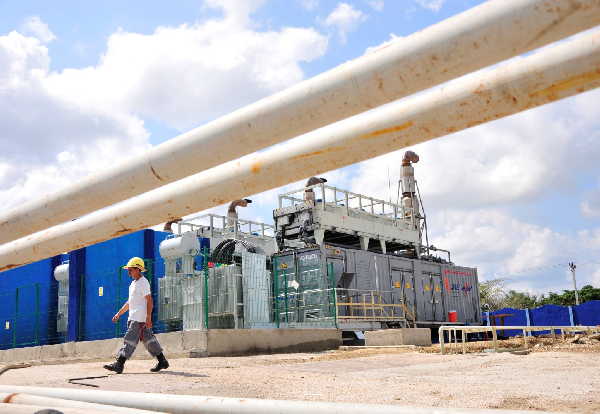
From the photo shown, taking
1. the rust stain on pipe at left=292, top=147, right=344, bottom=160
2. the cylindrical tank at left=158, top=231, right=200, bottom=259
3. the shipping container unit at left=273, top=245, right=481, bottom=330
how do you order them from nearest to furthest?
1. the rust stain on pipe at left=292, top=147, right=344, bottom=160
2. the cylindrical tank at left=158, top=231, right=200, bottom=259
3. the shipping container unit at left=273, top=245, right=481, bottom=330

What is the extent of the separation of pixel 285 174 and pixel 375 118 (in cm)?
41

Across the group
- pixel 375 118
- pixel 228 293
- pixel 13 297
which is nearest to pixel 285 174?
pixel 375 118

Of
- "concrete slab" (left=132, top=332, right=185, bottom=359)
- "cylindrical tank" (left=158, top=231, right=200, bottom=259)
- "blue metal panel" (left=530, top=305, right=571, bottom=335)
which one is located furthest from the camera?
"blue metal panel" (left=530, top=305, right=571, bottom=335)

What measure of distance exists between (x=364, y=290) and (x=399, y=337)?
5775 mm

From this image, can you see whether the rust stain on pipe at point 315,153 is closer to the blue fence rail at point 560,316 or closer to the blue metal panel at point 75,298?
the blue metal panel at point 75,298

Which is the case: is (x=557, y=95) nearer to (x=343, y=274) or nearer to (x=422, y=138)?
(x=422, y=138)

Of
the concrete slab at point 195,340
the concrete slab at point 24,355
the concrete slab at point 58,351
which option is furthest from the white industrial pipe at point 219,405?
the concrete slab at point 24,355

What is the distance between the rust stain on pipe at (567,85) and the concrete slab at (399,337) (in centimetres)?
1237

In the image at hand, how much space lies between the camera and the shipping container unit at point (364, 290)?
1717 cm

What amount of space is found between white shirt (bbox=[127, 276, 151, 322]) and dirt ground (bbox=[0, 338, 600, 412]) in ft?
2.70

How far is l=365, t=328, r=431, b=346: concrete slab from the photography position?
13.7m

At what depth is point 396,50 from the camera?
5.52ft

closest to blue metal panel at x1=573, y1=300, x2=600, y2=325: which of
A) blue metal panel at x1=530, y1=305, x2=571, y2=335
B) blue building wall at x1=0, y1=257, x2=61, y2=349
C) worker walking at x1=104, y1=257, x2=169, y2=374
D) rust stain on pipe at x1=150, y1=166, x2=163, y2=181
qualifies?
blue metal panel at x1=530, y1=305, x2=571, y2=335

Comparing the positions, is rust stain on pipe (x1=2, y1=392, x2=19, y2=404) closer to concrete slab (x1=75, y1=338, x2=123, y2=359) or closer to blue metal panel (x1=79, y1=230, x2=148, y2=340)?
concrete slab (x1=75, y1=338, x2=123, y2=359)
